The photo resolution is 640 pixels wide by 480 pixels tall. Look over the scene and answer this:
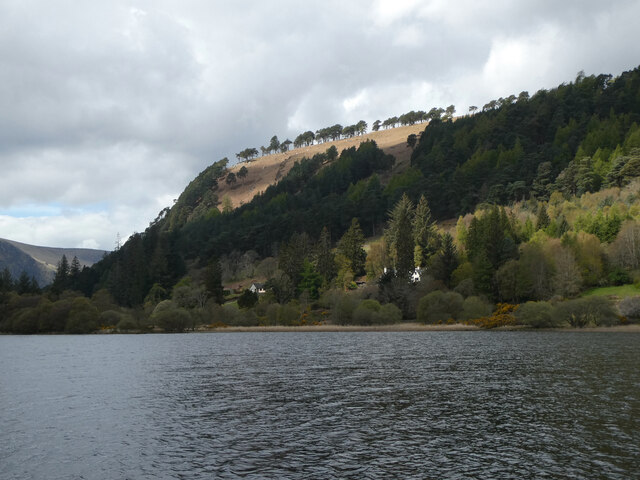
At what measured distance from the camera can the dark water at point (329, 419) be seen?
20531 mm

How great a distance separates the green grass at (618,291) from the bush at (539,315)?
11.5 meters

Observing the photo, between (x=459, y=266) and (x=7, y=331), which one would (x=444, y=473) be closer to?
(x=459, y=266)

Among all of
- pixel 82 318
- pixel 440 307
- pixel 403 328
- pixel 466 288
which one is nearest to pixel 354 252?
pixel 466 288

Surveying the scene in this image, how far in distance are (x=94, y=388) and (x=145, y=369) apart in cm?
1203

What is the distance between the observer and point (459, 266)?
133 meters

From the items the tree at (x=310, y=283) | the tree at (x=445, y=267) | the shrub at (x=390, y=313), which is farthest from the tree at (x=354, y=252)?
the shrub at (x=390, y=313)

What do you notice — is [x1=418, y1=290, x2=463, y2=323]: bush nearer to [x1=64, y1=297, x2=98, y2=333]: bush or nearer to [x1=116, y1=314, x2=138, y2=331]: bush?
[x1=116, y1=314, x2=138, y2=331]: bush

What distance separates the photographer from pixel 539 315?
10125cm

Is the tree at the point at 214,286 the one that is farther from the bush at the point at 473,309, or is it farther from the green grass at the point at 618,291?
the green grass at the point at 618,291

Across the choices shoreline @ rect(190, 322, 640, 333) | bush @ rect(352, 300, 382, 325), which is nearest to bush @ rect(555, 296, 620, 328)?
shoreline @ rect(190, 322, 640, 333)

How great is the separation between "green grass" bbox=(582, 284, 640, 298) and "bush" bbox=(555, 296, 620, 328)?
911cm

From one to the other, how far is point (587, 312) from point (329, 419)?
84.6 metres

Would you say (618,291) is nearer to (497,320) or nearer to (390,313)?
(497,320)

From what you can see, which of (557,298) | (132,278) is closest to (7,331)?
(132,278)
